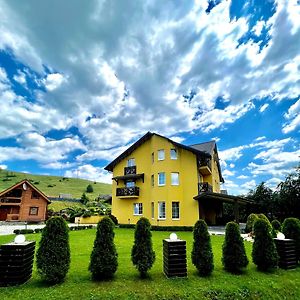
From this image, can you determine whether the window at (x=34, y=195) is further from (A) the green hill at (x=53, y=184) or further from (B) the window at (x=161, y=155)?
(A) the green hill at (x=53, y=184)

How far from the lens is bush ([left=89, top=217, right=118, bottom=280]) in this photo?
5.97 metres

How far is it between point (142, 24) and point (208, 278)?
11.9 m

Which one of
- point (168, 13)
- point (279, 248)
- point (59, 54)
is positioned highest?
point (168, 13)

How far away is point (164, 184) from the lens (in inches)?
917

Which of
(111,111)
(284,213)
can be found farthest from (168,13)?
(284,213)

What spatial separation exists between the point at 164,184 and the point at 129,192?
187 inches

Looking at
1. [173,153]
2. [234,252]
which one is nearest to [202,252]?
[234,252]

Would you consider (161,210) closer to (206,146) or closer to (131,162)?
(131,162)

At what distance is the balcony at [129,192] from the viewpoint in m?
25.5

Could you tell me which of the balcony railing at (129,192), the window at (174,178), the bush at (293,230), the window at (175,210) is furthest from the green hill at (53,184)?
the bush at (293,230)

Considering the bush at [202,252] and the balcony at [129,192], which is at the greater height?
the balcony at [129,192]

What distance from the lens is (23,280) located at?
5.77 meters

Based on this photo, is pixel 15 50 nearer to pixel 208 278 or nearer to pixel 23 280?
pixel 23 280

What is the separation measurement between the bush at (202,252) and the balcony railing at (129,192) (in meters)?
A: 18.9
